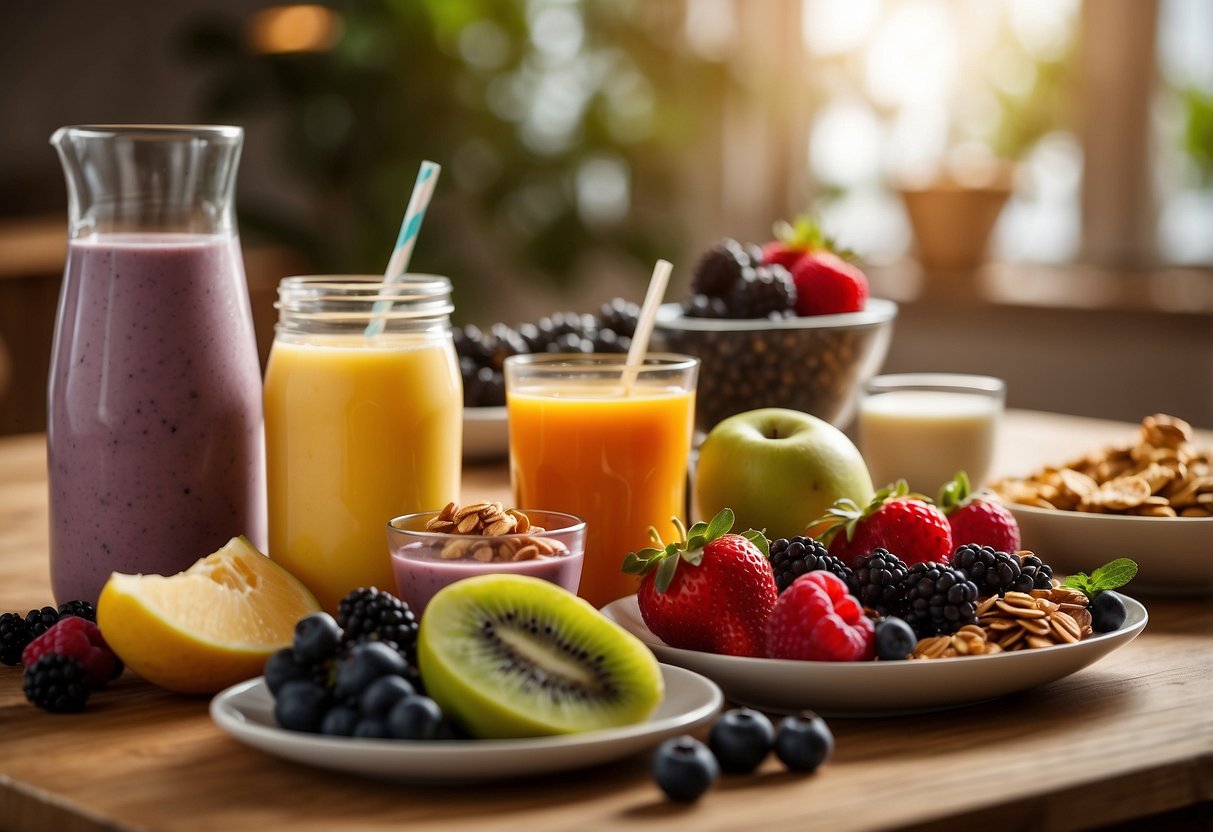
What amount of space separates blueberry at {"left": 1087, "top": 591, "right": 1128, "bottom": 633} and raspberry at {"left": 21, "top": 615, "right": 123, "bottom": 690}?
2.36 ft

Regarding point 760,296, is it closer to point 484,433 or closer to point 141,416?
point 484,433

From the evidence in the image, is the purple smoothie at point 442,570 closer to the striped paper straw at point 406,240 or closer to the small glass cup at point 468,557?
the small glass cup at point 468,557

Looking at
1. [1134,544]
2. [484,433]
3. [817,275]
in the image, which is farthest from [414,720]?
[484,433]

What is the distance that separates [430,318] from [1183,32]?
121 inches

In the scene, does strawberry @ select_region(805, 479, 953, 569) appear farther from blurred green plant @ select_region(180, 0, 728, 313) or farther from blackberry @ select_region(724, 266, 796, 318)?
blurred green plant @ select_region(180, 0, 728, 313)

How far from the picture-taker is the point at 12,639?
3.56ft

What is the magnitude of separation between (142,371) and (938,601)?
65cm

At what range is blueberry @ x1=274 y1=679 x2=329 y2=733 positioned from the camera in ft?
2.75

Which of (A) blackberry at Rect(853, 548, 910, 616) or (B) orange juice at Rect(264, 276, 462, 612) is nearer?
(A) blackberry at Rect(853, 548, 910, 616)

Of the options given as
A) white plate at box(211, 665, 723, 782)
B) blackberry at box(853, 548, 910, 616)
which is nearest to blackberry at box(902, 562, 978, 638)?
blackberry at box(853, 548, 910, 616)

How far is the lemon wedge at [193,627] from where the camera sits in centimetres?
98

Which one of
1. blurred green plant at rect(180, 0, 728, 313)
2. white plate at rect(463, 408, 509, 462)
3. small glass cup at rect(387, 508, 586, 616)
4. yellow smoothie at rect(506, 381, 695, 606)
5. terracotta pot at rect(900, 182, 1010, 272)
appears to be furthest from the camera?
blurred green plant at rect(180, 0, 728, 313)

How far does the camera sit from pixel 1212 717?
955mm

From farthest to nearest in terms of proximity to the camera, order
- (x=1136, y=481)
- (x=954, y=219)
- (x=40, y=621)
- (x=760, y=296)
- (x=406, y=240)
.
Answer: (x=954, y=219) → (x=760, y=296) → (x=1136, y=481) → (x=406, y=240) → (x=40, y=621)
